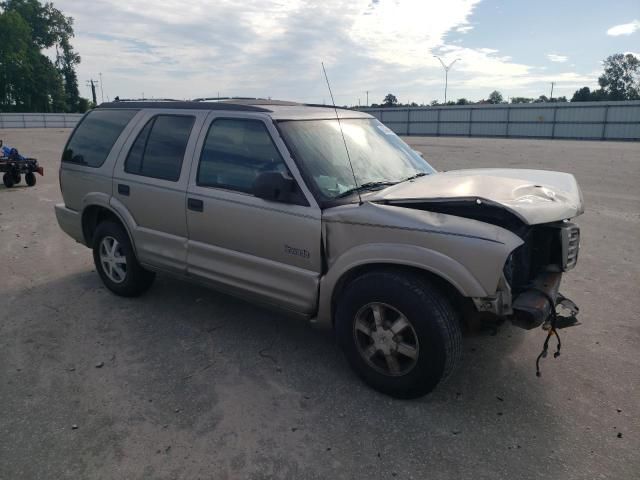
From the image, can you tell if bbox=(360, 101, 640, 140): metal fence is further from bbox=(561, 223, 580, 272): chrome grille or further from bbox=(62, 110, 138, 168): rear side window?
bbox=(561, 223, 580, 272): chrome grille

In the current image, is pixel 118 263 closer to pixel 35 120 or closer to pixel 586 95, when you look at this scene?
pixel 35 120

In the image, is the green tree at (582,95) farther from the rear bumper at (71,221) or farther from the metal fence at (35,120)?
the rear bumper at (71,221)

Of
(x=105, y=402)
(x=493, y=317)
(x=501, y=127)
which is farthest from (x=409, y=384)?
(x=501, y=127)

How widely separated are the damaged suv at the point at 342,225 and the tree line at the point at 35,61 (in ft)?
252

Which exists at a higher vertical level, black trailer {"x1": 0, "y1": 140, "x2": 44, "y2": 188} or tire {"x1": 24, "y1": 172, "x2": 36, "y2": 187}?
black trailer {"x1": 0, "y1": 140, "x2": 44, "y2": 188}

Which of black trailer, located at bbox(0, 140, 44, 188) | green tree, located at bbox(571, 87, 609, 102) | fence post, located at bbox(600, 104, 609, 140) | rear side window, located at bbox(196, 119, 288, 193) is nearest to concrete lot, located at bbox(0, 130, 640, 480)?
rear side window, located at bbox(196, 119, 288, 193)

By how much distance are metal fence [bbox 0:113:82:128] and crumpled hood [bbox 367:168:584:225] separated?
2305 inches

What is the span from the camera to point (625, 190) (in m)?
11.0

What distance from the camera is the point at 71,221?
16.8ft

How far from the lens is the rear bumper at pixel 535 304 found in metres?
2.82

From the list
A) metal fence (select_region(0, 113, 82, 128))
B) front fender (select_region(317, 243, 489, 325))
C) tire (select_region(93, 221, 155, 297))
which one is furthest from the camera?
metal fence (select_region(0, 113, 82, 128))

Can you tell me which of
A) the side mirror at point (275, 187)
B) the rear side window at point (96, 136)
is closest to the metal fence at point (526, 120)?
the rear side window at point (96, 136)

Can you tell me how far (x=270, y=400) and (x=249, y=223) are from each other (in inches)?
49.6

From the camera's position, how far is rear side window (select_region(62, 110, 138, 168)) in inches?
185
